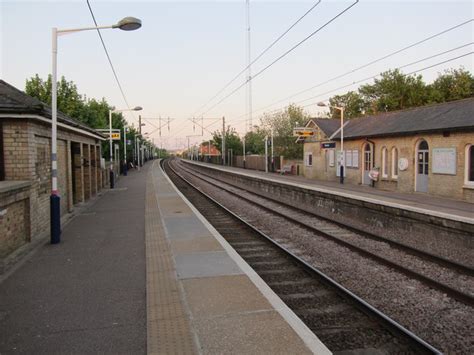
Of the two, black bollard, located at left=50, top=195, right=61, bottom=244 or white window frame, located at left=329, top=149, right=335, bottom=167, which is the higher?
white window frame, located at left=329, top=149, right=335, bottom=167

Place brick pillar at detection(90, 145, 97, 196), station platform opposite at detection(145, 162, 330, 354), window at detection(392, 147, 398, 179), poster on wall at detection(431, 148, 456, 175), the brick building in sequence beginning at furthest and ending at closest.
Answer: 1. window at detection(392, 147, 398, 179)
2. brick pillar at detection(90, 145, 97, 196)
3. poster on wall at detection(431, 148, 456, 175)
4. the brick building
5. station platform opposite at detection(145, 162, 330, 354)

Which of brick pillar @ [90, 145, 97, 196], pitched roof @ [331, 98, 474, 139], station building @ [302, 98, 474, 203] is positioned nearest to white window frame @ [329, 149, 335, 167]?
station building @ [302, 98, 474, 203]

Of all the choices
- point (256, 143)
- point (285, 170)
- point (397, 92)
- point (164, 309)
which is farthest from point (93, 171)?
point (256, 143)

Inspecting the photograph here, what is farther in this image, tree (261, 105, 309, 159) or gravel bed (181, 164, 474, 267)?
tree (261, 105, 309, 159)

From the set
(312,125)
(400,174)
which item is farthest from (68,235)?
(312,125)

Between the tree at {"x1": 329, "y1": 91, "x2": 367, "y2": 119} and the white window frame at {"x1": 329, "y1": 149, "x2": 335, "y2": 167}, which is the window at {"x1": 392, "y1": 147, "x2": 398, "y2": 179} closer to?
the white window frame at {"x1": 329, "y1": 149, "x2": 335, "y2": 167}

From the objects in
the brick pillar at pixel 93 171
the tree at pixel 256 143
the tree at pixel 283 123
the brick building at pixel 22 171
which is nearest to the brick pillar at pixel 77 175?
the brick pillar at pixel 93 171

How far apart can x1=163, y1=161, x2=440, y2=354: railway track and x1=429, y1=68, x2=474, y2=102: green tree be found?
46830mm

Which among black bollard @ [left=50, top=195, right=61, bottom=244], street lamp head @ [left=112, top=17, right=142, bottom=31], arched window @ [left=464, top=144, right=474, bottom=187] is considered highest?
street lamp head @ [left=112, top=17, right=142, bottom=31]

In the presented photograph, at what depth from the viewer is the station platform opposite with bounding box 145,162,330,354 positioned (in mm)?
4387

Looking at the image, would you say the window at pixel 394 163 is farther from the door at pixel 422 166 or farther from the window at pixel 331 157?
the window at pixel 331 157

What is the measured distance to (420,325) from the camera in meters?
5.62

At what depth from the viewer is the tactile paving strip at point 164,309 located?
4395 millimetres

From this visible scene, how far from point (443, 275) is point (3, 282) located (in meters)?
7.66
